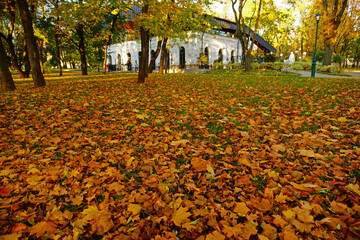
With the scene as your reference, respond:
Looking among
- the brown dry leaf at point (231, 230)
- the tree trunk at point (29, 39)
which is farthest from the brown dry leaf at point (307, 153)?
the tree trunk at point (29, 39)

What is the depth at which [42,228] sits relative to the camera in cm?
165

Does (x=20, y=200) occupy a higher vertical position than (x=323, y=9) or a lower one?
lower

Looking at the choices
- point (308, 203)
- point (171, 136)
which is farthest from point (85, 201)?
point (308, 203)

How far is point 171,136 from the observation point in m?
3.63

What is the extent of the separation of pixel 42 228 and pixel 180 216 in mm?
1145

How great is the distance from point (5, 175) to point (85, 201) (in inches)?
48.4

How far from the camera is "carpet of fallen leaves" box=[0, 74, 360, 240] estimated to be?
169 centimetres

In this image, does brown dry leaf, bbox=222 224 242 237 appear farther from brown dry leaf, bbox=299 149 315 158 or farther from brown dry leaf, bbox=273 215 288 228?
brown dry leaf, bbox=299 149 315 158

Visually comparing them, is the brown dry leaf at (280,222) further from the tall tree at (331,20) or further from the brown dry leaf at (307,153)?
the tall tree at (331,20)

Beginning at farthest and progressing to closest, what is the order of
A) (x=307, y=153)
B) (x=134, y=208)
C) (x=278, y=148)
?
1. (x=278, y=148)
2. (x=307, y=153)
3. (x=134, y=208)

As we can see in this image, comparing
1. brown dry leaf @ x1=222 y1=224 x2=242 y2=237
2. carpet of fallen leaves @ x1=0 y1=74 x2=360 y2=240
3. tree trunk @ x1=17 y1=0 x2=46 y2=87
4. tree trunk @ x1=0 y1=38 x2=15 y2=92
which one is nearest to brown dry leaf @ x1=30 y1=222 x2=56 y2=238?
carpet of fallen leaves @ x1=0 y1=74 x2=360 y2=240

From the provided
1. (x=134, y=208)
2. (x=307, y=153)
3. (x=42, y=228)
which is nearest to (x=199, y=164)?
(x=134, y=208)

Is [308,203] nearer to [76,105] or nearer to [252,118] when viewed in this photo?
[252,118]

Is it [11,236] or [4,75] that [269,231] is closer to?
[11,236]
